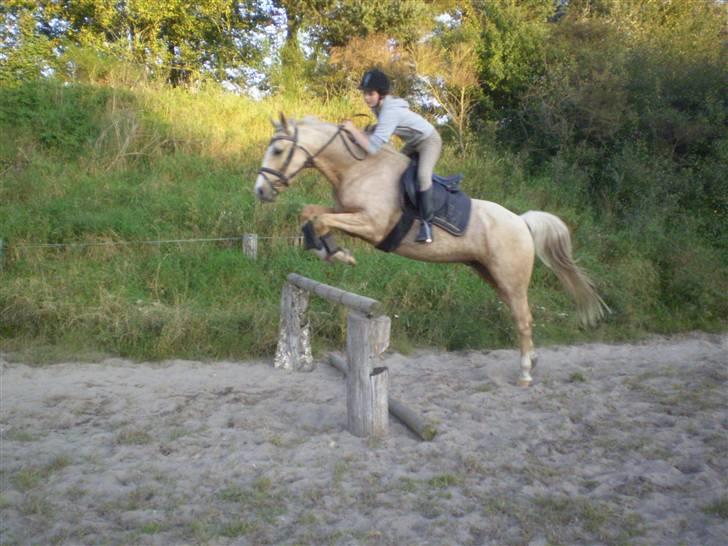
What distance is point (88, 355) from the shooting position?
20.7 feet

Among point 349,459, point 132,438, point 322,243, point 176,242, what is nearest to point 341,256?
point 322,243

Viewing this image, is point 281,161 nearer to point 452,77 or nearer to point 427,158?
point 427,158

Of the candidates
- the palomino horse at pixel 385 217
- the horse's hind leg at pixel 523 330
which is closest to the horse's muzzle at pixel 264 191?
the palomino horse at pixel 385 217

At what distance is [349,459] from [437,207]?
1.99m

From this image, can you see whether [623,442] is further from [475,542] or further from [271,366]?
[271,366]

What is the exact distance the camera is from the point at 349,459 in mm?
3891

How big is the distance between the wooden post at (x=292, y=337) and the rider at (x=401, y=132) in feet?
6.33

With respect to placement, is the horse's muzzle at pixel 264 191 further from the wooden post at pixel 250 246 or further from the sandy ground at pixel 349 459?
the wooden post at pixel 250 246

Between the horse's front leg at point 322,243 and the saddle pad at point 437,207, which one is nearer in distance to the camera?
the horse's front leg at point 322,243

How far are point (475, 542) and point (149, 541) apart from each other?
145cm

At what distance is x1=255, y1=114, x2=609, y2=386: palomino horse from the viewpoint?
4.38 m

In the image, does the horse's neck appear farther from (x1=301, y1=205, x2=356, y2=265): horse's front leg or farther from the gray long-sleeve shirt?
(x1=301, y1=205, x2=356, y2=265): horse's front leg

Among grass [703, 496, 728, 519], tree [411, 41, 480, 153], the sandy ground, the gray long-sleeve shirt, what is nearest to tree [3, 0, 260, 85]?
tree [411, 41, 480, 153]

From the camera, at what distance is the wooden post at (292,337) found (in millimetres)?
6262
